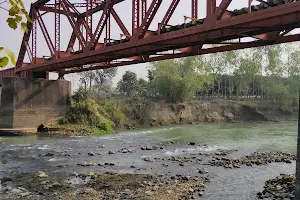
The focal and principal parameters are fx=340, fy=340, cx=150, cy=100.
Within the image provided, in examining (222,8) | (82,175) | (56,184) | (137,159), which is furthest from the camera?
(137,159)

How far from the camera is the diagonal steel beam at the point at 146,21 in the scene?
16422 millimetres

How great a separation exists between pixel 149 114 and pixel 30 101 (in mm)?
18028

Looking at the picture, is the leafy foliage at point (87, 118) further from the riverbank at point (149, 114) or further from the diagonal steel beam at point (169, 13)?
the diagonal steel beam at point (169, 13)

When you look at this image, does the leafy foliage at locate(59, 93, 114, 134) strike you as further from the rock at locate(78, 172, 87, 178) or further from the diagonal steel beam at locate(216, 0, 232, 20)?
the diagonal steel beam at locate(216, 0, 232, 20)

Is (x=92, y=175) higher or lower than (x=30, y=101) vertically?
lower

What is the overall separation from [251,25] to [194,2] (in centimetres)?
366

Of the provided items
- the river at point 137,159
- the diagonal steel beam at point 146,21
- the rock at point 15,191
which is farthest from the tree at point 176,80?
the rock at point 15,191

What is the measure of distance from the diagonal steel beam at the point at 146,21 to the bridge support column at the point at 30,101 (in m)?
22.3

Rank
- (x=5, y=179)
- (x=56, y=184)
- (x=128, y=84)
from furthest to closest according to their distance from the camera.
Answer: (x=128, y=84) → (x=5, y=179) → (x=56, y=184)

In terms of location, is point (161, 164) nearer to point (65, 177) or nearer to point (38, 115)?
point (65, 177)

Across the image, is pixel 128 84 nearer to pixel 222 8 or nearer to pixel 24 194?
pixel 222 8

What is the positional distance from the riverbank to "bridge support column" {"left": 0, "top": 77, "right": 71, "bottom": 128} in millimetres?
1293

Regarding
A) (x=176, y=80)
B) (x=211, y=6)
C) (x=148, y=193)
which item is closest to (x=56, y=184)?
(x=148, y=193)

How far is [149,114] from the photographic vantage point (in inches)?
1949
